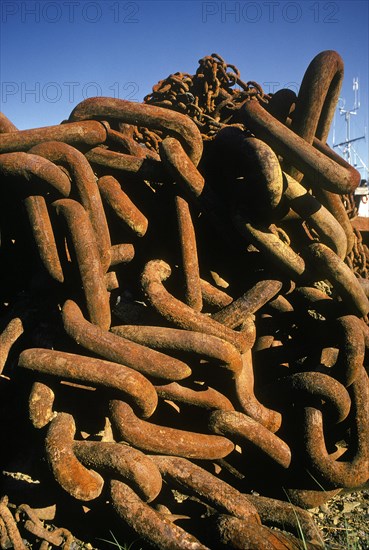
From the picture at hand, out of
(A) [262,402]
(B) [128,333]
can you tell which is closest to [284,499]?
(A) [262,402]

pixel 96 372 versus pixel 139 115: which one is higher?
pixel 139 115

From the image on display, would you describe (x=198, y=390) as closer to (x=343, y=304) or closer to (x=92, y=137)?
(x=343, y=304)

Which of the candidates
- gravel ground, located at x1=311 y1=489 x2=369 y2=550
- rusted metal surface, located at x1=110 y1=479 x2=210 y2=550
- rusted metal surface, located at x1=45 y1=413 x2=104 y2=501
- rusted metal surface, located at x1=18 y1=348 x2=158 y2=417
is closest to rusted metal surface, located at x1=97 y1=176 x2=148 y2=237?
rusted metal surface, located at x1=18 y1=348 x2=158 y2=417

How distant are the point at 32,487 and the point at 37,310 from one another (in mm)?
471

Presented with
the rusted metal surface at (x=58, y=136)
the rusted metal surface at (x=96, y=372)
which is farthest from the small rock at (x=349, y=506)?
the rusted metal surface at (x=58, y=136)

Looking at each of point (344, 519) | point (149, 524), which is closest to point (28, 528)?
point (149, 524)

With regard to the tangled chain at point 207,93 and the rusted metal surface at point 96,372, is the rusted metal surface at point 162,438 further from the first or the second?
the tangled chain at point 207,93

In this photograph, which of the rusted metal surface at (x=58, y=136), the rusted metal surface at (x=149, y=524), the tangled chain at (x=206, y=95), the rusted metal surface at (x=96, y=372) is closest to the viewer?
the rusted metal surface at (x=149, y=524)

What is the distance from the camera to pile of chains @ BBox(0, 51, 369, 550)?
1.08 meters

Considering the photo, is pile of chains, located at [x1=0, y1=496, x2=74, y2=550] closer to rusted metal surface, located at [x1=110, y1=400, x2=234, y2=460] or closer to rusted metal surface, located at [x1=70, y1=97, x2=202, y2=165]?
rusted metal surface, located at [x1=110, y1=400, x2=234, y2=460]

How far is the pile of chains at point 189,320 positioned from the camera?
1.08 m

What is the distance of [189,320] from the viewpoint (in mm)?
1214

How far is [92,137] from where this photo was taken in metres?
1.36

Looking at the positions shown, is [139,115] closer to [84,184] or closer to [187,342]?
[84,184]
